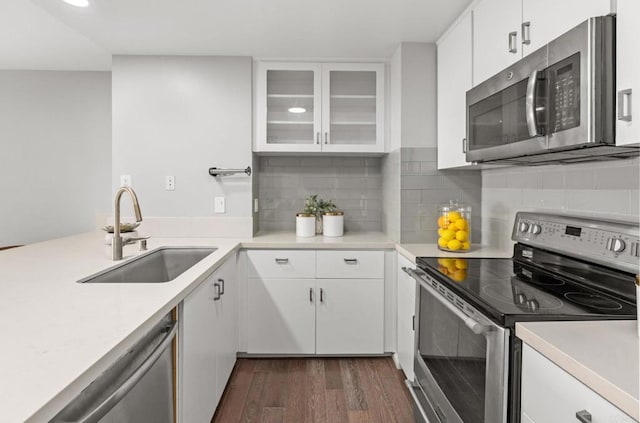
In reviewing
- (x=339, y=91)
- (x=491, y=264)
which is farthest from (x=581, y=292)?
(x=339, y=91)

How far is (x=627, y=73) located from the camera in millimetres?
1036

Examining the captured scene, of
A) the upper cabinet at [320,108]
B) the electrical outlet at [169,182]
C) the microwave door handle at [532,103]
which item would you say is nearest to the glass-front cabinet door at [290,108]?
the upper cabinet at [320,108]

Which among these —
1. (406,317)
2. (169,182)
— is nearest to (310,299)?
(406,317)

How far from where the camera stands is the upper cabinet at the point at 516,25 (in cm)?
123

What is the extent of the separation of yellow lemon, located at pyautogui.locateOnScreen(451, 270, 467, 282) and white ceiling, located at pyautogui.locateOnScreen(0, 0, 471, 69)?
4.64 ft

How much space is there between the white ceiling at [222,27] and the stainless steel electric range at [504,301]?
134cm

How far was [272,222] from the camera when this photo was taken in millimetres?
3309

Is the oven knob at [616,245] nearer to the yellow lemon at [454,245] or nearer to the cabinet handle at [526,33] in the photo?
the cabinet handle at [526,33]

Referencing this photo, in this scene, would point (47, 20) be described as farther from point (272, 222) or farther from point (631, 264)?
point (631, 264)

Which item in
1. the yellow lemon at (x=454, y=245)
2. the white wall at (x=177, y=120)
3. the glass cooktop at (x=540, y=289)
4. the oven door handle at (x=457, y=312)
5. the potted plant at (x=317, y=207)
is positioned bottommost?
the oven door handle at (x=457, y=312)

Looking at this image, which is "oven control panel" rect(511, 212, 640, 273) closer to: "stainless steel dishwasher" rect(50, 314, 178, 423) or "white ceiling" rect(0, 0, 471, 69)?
"white ceiling" rect(0, 0, 471, 69)

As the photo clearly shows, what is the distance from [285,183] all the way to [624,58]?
8.20 ft

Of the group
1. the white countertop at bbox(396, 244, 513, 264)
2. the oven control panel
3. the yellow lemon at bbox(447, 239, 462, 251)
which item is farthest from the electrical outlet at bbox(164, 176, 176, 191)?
the oven control panel

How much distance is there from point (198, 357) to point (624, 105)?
67.3 inches
